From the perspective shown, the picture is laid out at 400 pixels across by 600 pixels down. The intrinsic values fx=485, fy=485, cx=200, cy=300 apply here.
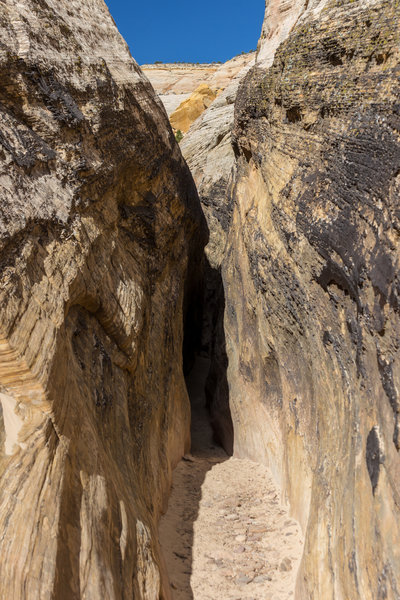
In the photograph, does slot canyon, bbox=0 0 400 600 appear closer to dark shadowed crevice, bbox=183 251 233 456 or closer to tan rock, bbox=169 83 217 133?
dark shadowed crevice, bbox=183 251 233 456

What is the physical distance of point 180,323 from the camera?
9742 millimetres

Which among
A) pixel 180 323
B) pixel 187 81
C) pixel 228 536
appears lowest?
pixel 228 536

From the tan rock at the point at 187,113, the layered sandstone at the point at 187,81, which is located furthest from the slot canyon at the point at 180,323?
the layered sandstone at the point at 187,81

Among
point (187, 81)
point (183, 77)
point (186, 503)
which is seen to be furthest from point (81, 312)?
point (183, 77)

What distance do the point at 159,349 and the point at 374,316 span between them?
13.9 feet

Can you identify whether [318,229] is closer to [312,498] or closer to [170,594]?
[312,498]

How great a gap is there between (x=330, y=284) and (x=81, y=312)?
2.84 metres

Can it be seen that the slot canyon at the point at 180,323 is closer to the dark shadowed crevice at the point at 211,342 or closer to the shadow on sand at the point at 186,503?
the shadow on sand at the point at 186,503

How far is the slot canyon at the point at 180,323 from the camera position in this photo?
153 inches

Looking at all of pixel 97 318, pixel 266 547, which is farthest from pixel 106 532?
pixel 266 547

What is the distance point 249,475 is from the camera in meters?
8.46

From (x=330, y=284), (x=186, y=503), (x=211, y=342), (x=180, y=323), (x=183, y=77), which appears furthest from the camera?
(x=183, y=77)

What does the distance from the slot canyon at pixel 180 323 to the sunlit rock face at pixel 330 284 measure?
3 cm

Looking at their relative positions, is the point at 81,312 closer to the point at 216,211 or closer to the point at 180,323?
the point at 180,323
